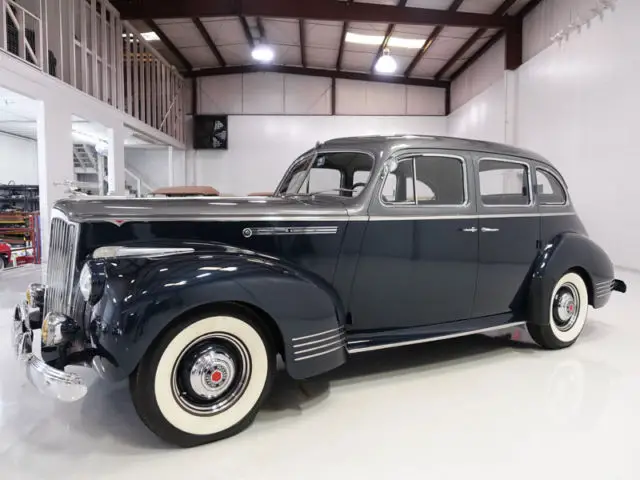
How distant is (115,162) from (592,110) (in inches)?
369

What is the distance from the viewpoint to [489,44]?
494 inches

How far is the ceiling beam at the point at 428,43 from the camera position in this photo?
33.3 feet

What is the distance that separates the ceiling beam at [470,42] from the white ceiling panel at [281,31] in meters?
4.56

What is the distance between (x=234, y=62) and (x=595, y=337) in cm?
1428

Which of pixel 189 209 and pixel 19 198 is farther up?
pixel 19 198

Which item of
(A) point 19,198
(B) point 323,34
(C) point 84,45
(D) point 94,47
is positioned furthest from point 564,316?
(A) point 19,198

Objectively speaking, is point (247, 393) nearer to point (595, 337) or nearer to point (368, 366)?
point (368, 366)

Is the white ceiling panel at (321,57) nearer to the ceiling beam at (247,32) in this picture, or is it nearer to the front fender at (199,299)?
the ceiling beam at (247,32)

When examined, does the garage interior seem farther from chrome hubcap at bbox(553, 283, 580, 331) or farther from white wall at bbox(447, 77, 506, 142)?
chrome hubcap at bbox(553, 283, 580, 331)

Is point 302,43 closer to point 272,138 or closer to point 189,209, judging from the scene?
point 272,138

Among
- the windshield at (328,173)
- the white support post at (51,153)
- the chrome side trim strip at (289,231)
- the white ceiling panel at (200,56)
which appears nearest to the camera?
the chrome side trim strip at (289,231)

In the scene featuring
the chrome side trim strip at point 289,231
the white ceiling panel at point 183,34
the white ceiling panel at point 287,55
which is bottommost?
the chrome side trim strip at point 289,231

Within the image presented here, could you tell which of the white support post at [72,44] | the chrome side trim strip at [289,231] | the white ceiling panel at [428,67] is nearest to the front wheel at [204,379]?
the chrome side trim strip at [289,231]

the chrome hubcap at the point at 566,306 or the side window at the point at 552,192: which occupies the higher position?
the side window at the point at 552,192
